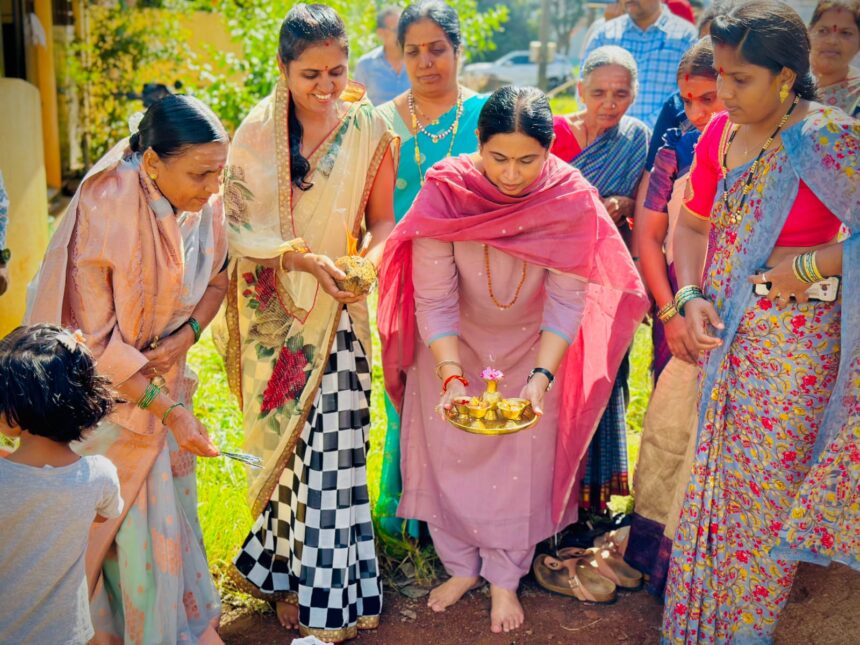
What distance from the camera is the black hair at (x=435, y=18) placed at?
3824 mm

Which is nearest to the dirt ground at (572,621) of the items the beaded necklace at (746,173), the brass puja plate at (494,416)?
the brass puja plate at (494,416)

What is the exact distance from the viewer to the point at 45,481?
241 centimetres

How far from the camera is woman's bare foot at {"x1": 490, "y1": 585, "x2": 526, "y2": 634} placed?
140 inches

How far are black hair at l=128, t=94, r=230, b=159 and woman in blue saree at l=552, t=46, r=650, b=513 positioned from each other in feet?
6.15

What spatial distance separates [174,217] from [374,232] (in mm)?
906

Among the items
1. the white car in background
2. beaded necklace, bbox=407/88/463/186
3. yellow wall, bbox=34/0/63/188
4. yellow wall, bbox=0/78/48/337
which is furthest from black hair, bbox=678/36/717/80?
the white car in background

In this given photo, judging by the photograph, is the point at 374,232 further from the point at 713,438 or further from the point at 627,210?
the point at 713,438

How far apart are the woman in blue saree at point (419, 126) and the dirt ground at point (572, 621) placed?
461 millimetres

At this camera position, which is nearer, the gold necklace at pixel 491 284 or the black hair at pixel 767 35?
the black hair at pixel 767 35

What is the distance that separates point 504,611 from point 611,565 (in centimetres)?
56

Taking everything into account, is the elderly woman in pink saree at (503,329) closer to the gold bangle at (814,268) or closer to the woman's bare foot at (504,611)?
the woman's bare foot at (504,611)

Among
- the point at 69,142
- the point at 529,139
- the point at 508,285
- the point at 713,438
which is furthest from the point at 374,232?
the point at 69,142

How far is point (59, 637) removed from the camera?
2512mm

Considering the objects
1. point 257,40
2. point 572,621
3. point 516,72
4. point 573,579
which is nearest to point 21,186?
point 257,40
